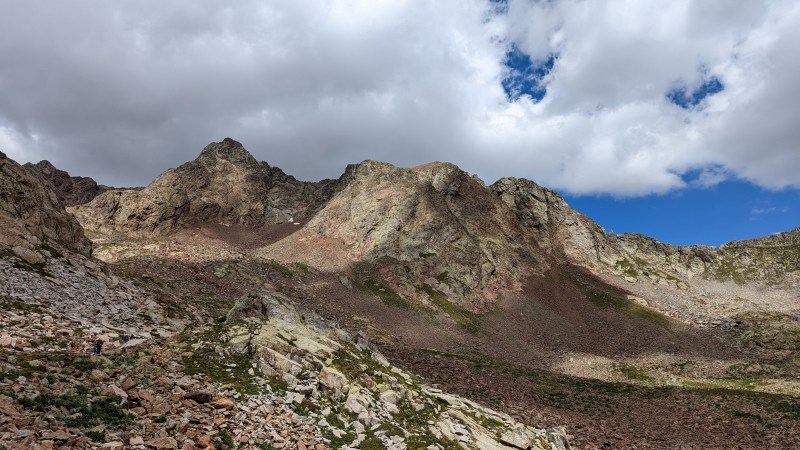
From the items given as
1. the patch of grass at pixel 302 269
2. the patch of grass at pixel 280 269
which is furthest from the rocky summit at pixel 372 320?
the patch of grass at pixel 280 269

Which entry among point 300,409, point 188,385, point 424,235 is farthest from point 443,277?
point 188,385

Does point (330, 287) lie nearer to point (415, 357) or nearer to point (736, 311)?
point (415, 357)

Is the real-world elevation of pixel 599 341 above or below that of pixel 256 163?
below

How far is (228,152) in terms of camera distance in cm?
16712

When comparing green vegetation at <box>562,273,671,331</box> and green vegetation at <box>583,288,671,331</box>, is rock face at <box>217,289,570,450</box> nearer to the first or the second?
green vegetation at <box>583,288,671,331</box>

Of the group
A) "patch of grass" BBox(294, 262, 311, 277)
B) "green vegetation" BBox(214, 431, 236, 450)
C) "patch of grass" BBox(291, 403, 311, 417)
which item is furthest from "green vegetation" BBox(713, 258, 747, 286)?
"green vegetation" BBox(214, 431, 236, 450)

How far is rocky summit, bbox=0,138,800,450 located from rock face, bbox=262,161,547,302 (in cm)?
65

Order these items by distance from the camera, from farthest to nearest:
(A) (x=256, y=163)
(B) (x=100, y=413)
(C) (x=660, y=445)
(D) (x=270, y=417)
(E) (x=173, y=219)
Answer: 1. (A) (x=256, y=163)
2. (E) (x=173, y=219)
3. (C) (x=660, y=445)
4. (D) (x=270, y=417)
5. (B) (x=100, y=413)

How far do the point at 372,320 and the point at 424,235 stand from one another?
41.0 meters

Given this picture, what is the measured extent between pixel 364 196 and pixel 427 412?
336 ft

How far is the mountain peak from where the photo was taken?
163250 millimetres

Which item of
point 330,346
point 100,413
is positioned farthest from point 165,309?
point 100,413

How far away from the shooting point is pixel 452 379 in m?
44.5

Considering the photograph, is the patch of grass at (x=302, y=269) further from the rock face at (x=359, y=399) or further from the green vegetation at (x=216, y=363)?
the green vegetation at (x=216, y=363)
